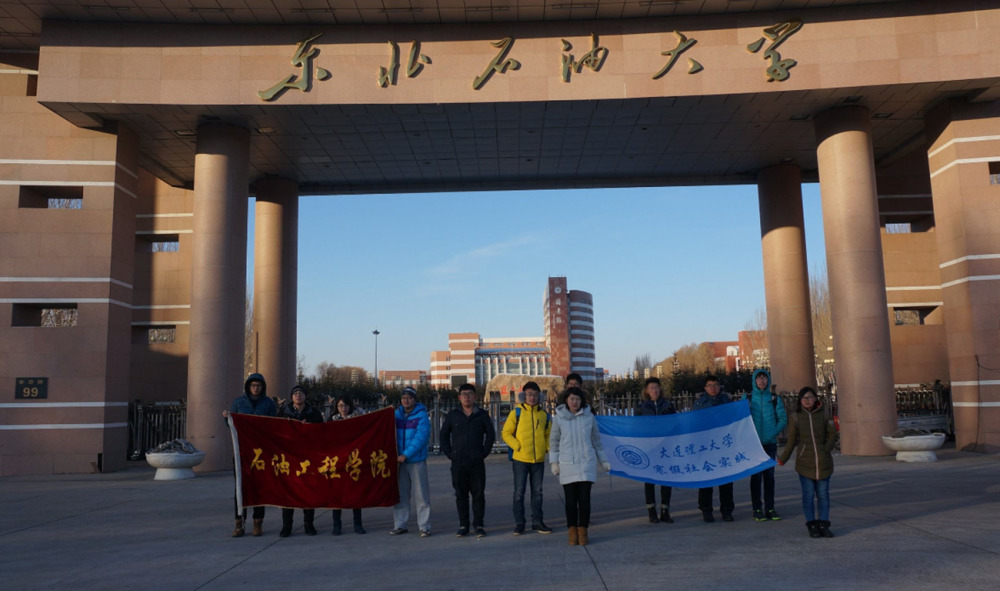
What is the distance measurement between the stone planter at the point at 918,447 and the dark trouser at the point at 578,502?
1257 centimetres

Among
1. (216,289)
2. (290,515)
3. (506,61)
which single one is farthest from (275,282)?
(290,515)

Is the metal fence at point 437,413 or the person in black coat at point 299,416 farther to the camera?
the metal fence at point 437,413

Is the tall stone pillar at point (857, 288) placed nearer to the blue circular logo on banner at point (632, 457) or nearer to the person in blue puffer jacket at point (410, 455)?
the blue circular logo on banner at point (632, 457)

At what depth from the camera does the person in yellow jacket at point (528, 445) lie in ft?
32.1

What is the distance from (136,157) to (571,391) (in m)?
18.4

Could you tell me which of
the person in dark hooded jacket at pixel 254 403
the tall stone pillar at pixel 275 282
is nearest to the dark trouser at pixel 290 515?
the person in dark hooded jacket at pixel 254 403

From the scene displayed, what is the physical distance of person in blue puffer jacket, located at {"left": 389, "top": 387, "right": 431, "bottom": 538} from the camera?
10273 mm

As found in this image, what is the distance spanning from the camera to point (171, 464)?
18.3 metres

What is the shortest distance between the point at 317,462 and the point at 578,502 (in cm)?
384

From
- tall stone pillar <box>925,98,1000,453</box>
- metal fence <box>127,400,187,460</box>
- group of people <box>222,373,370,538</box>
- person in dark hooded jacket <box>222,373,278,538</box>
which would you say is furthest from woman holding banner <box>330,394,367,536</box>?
tall stone pillar <box>925,98,1000,453</box>

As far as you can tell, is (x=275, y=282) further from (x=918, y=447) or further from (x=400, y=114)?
(x=918, y=447)

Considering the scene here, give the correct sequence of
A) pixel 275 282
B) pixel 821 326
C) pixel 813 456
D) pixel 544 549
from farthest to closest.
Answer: pixel 821 326
pixel 275 282
pixel 813 456
pixel 544 549

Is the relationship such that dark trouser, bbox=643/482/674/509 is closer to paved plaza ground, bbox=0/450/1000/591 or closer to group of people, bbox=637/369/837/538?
group of people, bbox=637/369/837/538

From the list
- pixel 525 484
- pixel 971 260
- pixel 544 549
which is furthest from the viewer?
pixel 971 260
